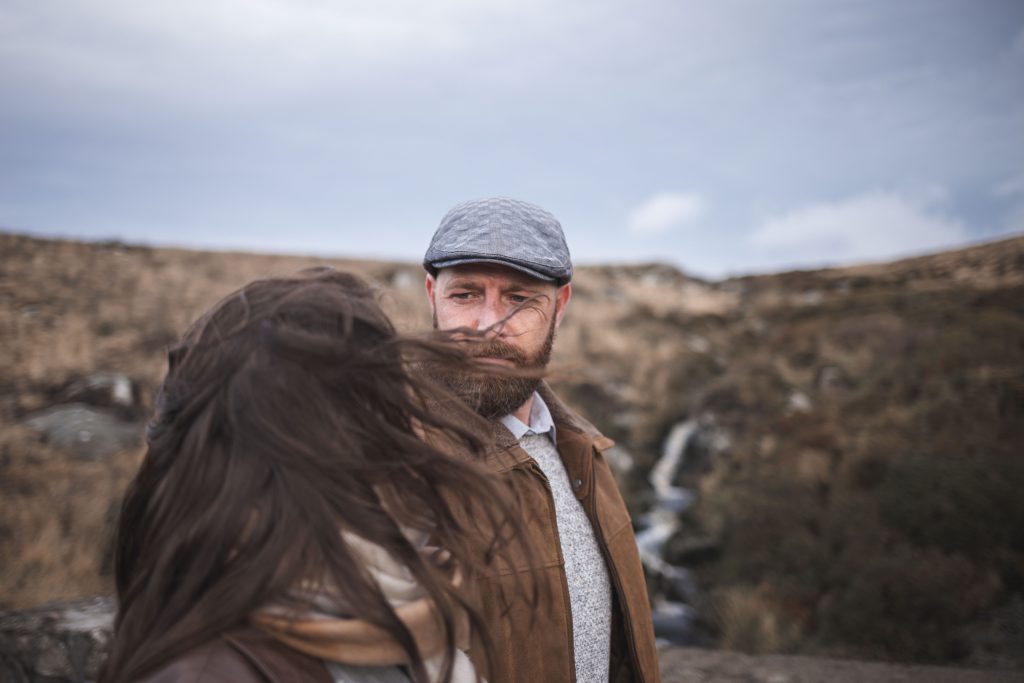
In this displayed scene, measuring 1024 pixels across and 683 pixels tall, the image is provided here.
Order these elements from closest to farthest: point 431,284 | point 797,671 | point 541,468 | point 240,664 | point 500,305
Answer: point 240,664 < point 541,468 < point 500,305 < point 431,284 < point 797,671

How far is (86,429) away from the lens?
7273 mm

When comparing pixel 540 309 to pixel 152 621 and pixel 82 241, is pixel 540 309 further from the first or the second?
pixel 82 241

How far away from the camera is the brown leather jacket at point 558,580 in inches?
63.5

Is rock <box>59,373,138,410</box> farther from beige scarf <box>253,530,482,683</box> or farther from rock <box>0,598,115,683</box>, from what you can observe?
beige scarf <box>253,530,482,683</box>

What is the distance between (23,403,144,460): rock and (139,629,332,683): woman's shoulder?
24.5 feet

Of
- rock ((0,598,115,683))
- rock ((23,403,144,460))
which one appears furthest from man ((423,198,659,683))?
rock ((23,403,144,460))

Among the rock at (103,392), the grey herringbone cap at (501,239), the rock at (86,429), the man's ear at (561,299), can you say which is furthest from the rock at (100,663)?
the rock at (103,392)

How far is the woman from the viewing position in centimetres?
82

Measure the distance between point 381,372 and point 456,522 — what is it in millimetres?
310

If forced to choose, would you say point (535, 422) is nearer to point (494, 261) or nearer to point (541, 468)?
point (541, 468)

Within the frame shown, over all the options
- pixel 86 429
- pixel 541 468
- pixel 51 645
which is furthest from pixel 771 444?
pixel 86 429

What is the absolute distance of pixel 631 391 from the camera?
40.5 feet

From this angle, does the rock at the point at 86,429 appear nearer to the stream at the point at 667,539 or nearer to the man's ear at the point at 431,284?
the stream at the point at 667,539

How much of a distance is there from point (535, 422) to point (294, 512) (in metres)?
1.29
